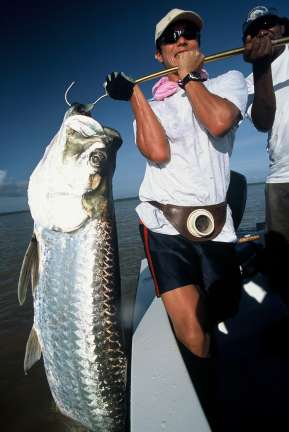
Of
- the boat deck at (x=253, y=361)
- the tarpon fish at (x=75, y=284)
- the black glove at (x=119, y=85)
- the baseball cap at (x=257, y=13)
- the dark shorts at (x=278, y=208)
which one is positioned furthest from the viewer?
the dark shorts at (x=278, y=208)

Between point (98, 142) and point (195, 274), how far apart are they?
1161mm

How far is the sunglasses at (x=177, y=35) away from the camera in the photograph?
6.73 ft

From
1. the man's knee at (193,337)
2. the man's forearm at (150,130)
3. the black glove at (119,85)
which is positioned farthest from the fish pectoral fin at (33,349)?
the black glove at (119,85)

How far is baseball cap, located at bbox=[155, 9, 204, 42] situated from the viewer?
2027mm

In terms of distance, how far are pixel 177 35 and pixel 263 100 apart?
40.6 inches

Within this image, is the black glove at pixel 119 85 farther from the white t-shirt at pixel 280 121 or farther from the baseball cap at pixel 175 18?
the white t-shirt at pixel 280 121

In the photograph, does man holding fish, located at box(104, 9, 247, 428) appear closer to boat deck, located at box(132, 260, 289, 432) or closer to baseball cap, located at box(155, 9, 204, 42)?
baseball cap, located at box(155, 9, 204, 42)

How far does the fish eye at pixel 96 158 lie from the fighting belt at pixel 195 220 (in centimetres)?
59

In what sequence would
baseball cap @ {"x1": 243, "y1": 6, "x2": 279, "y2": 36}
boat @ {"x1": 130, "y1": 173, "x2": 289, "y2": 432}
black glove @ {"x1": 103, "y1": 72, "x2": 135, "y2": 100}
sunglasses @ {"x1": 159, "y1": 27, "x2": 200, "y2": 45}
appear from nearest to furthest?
boat @ {"x1": 130, "y1": 173, "x2": 289, "y2": 432} < black glove @ {"x1": 103, "y1": 72, "x2": 135, "y2": 100} < sunglasses @ {"x1": 159, "y1": 27, "x2": 200, "y2": 45} < baseball cap @ {"x1": 243, "y1": 6, "x2": 279, "y2": 36}

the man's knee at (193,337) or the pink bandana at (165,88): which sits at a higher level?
the pink bandana at (165,88)

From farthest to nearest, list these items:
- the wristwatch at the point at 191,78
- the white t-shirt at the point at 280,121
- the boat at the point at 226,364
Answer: the white t-shirt at the point at 280,121 < the wristwatch at the point at 191,78 < the boat at the point at 226,364

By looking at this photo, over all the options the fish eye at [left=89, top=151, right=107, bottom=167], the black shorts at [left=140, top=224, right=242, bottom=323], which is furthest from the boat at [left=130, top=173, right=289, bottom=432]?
the fish eye at [left=89, top=151, right=107, bottom=167]

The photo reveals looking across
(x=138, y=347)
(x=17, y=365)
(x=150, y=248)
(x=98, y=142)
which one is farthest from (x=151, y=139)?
(x=17, y=365)

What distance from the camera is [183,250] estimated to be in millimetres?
2031
